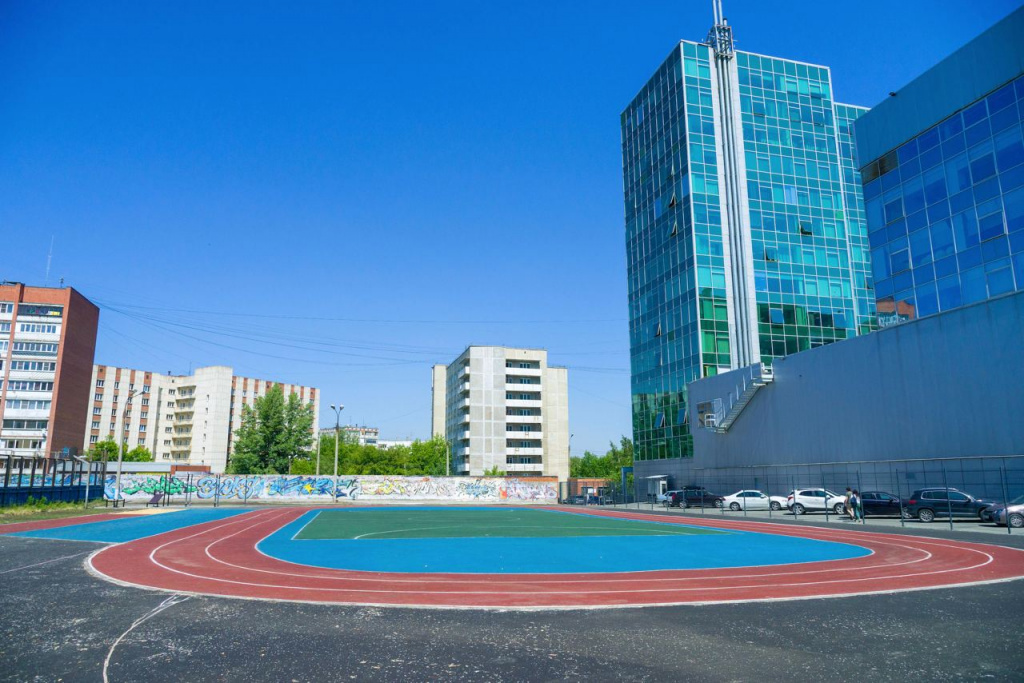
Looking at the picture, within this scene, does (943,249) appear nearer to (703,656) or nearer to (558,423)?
(703,656)

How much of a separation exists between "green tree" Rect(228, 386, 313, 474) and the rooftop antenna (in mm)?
64260

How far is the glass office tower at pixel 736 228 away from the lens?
67188 mm

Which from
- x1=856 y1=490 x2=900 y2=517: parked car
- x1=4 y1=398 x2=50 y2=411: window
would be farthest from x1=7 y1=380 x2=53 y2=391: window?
x1=856 y1=490 x2=900 y2=517: parked car

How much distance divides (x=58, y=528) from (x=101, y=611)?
2345cm

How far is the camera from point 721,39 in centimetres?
7244

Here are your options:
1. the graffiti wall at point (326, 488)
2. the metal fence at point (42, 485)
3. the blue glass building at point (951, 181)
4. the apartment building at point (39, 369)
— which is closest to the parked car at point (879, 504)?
the blue glass building at point (951, 181)

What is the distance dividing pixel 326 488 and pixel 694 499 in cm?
3624

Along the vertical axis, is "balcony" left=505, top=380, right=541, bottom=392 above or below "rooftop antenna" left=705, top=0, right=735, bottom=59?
below

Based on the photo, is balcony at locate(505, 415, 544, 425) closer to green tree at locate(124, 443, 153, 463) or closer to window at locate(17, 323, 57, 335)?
window at locate(17, 323, 57, 335)

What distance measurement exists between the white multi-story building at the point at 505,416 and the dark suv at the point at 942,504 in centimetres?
8287

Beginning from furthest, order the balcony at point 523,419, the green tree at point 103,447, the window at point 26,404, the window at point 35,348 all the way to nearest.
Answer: the green tree at point 103,447 → the balcony at point 523,419 → the window at point 35,348 → the window at point 26,404

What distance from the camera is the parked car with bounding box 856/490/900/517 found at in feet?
121

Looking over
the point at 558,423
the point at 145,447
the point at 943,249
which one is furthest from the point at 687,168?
the point at 145,447

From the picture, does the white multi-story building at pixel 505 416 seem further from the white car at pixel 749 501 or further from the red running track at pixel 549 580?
the red running track at pixel 549 580
